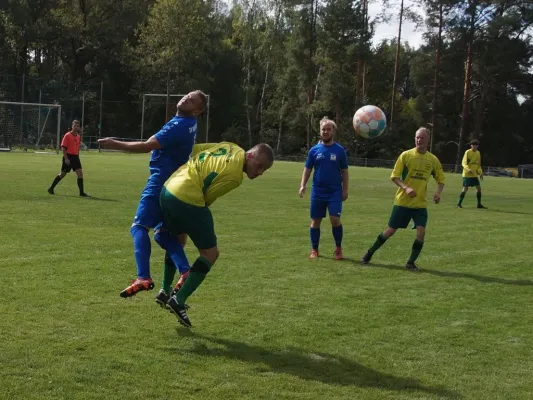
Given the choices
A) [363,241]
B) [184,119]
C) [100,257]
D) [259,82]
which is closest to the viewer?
[184,119]

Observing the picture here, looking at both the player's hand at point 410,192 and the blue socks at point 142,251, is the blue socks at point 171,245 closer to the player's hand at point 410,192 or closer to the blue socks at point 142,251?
the blue socks at point 142,251

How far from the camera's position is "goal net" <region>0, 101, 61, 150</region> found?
1809 inches

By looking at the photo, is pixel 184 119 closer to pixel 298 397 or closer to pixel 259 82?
pixel 298 397

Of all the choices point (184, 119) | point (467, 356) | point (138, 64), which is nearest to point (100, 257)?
point (184, 119)

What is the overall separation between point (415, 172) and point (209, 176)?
4.89m

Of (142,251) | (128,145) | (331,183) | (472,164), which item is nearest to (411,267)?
(331,183)

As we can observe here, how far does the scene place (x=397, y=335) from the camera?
6047 mm

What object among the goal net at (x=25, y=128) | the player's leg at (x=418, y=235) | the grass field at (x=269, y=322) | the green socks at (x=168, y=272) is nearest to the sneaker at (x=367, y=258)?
the grass field at (x=269, y=322)

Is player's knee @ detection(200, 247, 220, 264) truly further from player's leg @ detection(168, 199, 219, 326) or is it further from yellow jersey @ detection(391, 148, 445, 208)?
yellow jersey @ detection(391, 148, 445, 208)

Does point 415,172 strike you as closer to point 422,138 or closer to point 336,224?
Answer: point 422,138

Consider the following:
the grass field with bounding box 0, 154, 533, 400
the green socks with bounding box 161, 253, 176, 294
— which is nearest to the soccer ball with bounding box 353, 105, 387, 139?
the grass field with bounding box 0, 154, 533, 400

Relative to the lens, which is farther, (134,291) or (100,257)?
(100,257)

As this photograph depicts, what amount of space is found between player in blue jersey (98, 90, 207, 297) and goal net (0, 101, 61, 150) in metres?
40.8

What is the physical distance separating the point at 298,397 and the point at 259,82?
6861 cm
